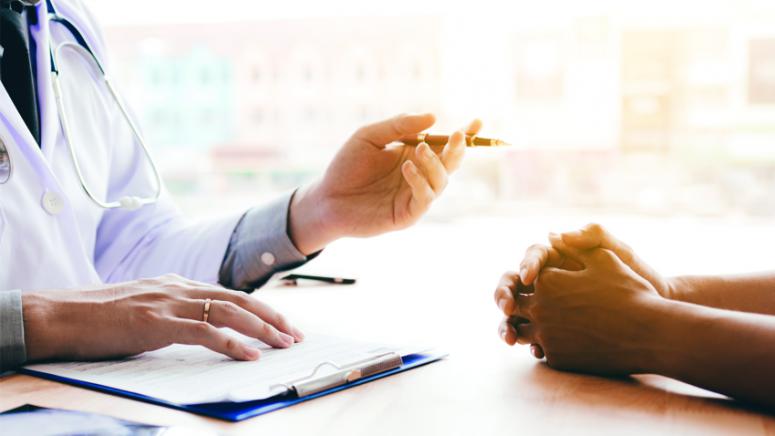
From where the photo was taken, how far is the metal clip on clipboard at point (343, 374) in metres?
0.67

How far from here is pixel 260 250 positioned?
46.6 inches

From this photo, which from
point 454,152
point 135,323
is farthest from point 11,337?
point 454,152

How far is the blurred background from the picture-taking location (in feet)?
10.8

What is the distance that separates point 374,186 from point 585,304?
414 millimetres

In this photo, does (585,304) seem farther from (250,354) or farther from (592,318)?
(250,354)

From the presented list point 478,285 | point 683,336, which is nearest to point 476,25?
point 478,285

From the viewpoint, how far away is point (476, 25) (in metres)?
3.30

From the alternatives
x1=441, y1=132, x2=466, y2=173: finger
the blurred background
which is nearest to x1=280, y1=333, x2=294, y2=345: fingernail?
x1=441, y1=132, x2=466, y2=173: finger

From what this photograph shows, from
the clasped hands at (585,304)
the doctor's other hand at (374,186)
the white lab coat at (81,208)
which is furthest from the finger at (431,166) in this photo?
the white lab coat at (81,208)

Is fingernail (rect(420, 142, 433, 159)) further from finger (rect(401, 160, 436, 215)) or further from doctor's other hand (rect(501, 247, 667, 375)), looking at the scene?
doctor's other hand (rect(501, 247, 667, 375))

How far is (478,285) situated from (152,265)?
0.57 metres

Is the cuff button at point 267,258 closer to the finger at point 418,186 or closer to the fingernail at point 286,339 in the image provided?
the finger at point 418,186

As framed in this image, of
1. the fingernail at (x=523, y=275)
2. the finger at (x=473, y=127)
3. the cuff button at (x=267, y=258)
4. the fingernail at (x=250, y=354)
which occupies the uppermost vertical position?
the finger at (x=473, y=127)

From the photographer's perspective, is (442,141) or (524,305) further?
(442,141)
